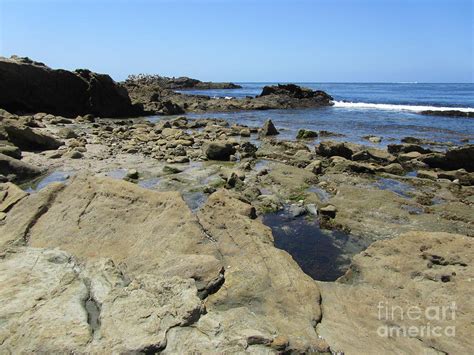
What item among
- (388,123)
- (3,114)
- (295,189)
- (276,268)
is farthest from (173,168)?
(388,123)

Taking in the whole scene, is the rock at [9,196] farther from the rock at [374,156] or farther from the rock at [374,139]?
the rock at [374,139]

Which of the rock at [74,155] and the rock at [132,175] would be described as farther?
the rock at [74,155]

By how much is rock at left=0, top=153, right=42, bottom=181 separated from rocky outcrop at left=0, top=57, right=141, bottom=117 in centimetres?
2308

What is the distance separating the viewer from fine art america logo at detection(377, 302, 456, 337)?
16.0ft

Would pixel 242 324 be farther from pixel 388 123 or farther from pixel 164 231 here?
pixel 388 123

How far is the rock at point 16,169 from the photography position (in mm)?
14234

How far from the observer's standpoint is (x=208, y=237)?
6613mm

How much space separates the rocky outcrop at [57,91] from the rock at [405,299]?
36228mm

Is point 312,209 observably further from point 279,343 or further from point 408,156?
point 408,156

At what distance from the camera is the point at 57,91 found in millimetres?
37188

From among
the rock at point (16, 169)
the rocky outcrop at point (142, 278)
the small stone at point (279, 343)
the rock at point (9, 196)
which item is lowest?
the rock at point (16, 169)

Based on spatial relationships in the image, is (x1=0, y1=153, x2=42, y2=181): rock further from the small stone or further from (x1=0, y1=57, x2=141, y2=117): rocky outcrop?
(x1=0, y1=57, x2=141, y2=117): rocky outcrop

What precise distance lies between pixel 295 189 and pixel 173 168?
217 inches

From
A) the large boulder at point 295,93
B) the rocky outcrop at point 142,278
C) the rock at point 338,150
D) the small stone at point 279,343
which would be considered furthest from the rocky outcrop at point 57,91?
the small stone at point 279,343
